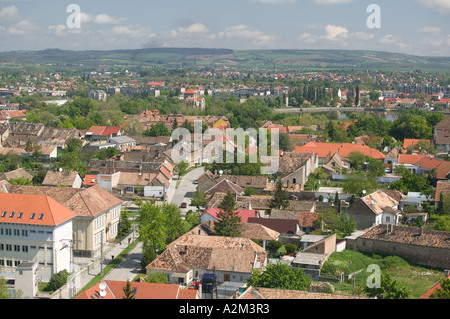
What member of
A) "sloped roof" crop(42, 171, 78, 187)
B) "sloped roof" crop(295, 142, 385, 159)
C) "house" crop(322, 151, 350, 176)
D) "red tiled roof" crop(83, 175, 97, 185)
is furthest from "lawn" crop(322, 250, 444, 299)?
"sloped roof" crop(295, 142, 385, 159)

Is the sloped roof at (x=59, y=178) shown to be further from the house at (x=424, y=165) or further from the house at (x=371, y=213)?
the house at (x=424, y=165)

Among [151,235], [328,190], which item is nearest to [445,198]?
[328,190]

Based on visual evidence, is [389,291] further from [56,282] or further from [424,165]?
[424,165]

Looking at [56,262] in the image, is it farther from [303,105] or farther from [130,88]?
[130,88]

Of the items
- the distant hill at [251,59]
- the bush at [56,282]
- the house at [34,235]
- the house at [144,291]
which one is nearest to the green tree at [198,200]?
the house at [34,235]

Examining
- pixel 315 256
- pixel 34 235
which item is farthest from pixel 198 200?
pixel 34 235

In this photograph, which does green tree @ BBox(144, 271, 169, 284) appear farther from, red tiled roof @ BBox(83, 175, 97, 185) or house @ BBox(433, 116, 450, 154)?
house @ BBox(433, 116, 450, 154)
